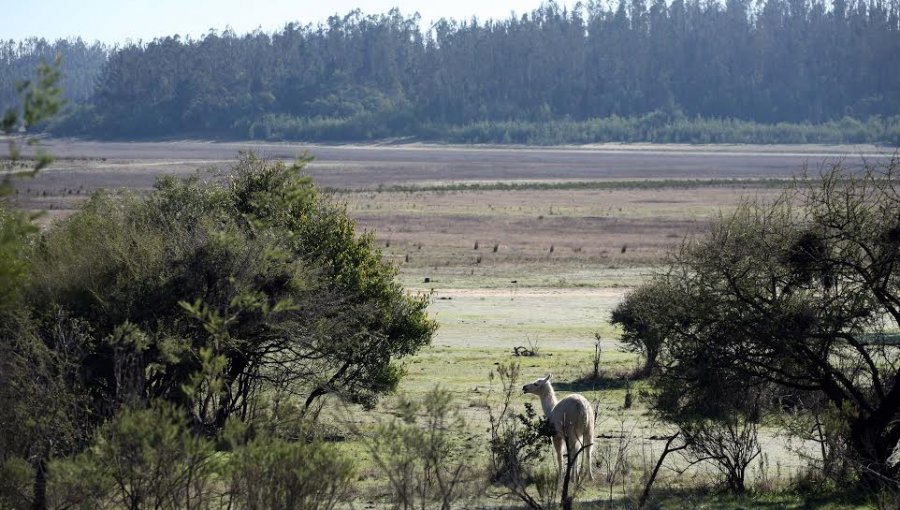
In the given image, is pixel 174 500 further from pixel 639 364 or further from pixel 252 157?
pixel 639 364

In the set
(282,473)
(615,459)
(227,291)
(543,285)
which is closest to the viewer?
(282,473)

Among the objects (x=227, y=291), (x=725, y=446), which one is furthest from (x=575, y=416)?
(x=227, y=291)

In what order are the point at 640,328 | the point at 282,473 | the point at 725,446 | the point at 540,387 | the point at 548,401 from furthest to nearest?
the point at 640,328 → the point at 540,387 → the point at 548,401 → the point at 725,446 → the point at 282,473

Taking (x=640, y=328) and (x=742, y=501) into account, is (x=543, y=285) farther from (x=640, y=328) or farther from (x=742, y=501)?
(x=742, y=501)

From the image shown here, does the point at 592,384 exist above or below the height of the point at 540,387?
below

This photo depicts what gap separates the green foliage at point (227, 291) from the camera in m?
15.1

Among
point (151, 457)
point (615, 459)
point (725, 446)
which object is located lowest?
point (615, 459)

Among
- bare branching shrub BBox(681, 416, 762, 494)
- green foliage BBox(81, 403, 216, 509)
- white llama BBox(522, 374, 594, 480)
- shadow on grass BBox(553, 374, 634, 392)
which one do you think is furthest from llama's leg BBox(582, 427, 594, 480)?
shadow on grass BBox(553, 374, 634, 392)

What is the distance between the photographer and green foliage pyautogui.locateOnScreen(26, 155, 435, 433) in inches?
596

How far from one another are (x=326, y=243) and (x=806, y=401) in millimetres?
7171

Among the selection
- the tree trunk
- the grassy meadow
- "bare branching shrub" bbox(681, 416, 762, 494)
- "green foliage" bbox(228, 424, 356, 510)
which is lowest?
the grassy meadow

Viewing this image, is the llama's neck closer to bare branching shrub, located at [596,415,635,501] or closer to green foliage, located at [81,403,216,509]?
bare branching shrub, located at [596,415,635,501]

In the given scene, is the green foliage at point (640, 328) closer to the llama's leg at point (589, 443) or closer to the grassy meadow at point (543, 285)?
the grassy meadow at point (543, 285)

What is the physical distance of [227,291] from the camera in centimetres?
1523
